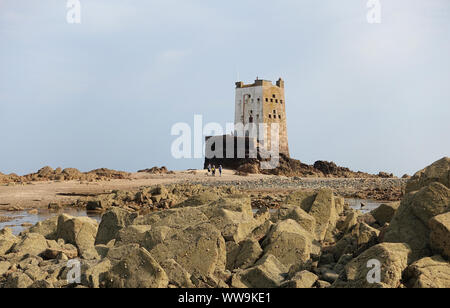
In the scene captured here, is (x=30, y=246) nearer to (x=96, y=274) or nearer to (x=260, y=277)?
(x=96, y=274)

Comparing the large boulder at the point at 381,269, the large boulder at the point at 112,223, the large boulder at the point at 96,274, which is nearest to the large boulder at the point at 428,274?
the large boulder at the point at 381,269

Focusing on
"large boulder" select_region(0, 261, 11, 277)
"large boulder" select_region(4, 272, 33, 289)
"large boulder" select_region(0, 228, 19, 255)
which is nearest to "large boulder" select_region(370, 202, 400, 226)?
"large boulder" select_region(4, 272, 33, 289)

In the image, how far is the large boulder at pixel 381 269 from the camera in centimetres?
429

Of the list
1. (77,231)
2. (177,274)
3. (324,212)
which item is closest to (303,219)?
(324,212)

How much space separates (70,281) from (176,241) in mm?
1274

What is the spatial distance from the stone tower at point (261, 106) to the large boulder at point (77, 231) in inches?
1547

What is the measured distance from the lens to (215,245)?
17.7ft

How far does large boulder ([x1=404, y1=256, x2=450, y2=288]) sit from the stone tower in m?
42.1

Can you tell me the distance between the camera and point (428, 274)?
173 inches

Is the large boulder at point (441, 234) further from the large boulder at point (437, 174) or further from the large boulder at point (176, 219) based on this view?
the large boulder at point (176, 219)

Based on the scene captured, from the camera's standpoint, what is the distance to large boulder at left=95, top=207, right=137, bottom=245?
7512 mm

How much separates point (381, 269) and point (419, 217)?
1.36 metres
